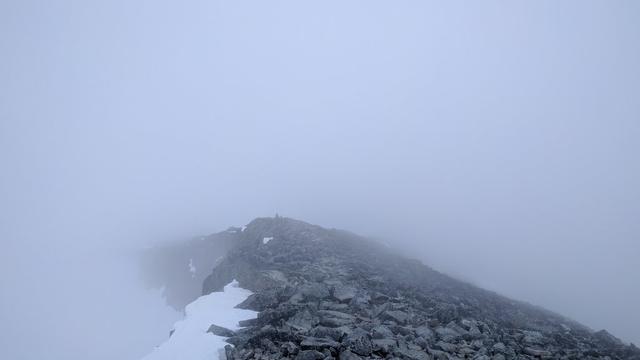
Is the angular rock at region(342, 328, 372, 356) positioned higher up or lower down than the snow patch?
higher up

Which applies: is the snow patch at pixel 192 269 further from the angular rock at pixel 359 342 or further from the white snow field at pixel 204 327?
the angular rock at pixel 359 342

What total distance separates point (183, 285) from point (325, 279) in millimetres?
44415

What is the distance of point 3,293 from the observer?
90250 mm

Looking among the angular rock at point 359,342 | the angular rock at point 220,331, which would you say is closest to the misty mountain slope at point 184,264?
the angular rock at point 220,331

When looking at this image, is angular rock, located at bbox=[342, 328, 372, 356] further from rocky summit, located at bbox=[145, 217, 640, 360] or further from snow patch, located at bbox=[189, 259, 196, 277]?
snow patch, located at bbox=[189, 259, 196, 277]

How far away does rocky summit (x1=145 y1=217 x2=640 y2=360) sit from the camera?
1652 cm

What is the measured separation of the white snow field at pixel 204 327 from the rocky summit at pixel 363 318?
2.37ft

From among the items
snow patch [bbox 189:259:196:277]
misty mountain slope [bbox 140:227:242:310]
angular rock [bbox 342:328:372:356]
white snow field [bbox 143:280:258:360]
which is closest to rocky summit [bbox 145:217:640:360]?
angular rock [bbox 342:328:372:356]

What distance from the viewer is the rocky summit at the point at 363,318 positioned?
16.5m

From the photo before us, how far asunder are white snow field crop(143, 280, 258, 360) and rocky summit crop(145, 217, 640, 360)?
724 mm

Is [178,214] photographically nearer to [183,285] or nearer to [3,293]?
[3,293]

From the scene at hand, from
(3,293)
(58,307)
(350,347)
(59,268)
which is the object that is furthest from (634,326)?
(3,293)

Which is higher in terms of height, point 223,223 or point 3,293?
point 223,223

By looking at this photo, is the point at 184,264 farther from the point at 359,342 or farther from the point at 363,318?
the point at 359,342
